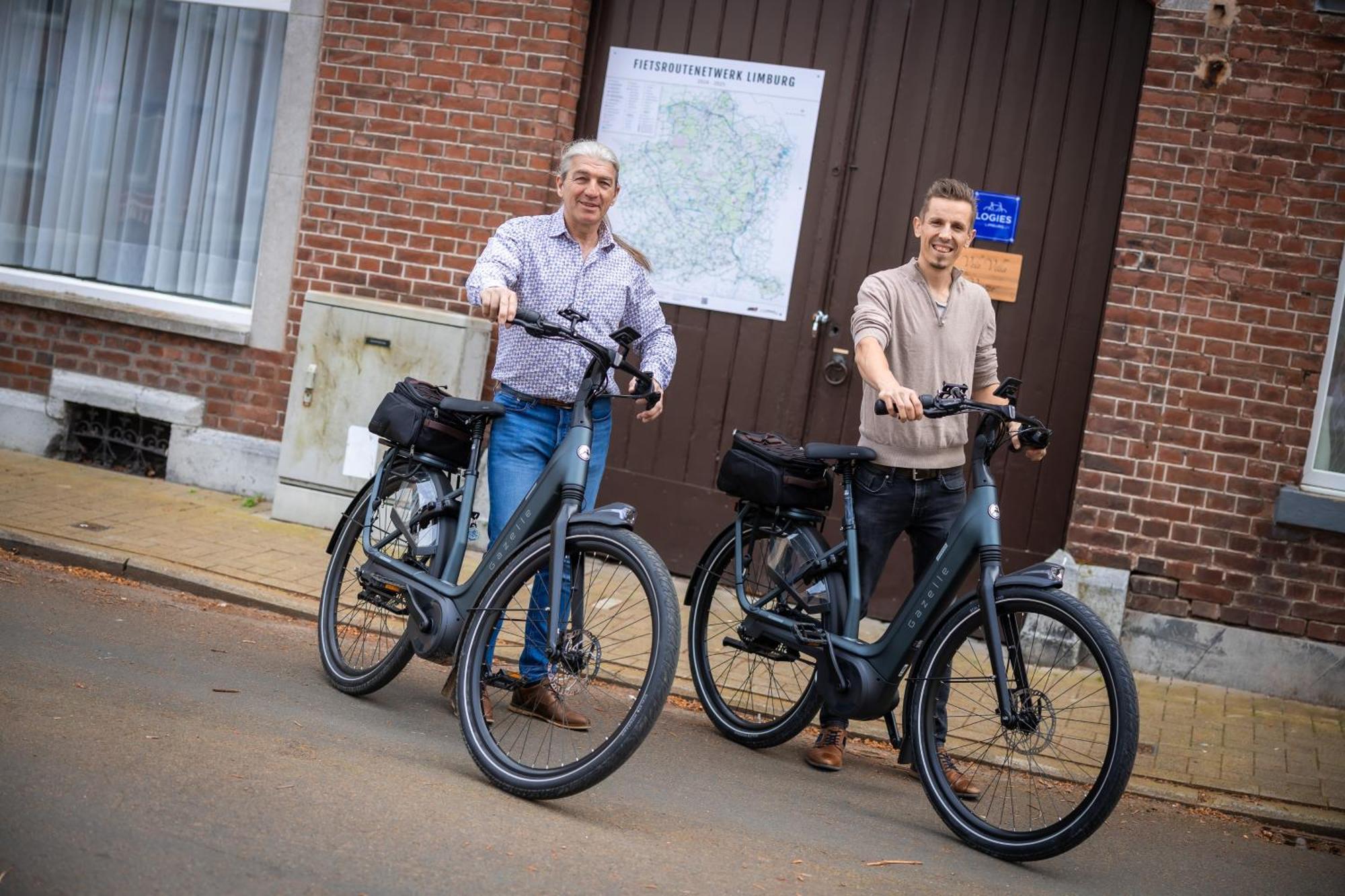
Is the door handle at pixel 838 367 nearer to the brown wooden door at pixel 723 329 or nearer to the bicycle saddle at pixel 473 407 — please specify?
the brown wooden door at pixel 723 329

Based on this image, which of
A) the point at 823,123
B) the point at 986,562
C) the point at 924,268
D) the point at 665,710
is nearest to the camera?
the point at 986,562

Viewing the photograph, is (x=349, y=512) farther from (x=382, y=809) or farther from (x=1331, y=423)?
(x=1331, y=423)

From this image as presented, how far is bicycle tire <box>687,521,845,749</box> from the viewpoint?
16.2 ft

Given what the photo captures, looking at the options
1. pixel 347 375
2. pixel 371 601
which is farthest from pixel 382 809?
pixel 347 375

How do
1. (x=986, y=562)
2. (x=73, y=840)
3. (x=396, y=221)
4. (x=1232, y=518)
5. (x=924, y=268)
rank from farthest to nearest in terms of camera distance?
(x=396, y=221) < (x=1232, y=518) < (x=924, y=268) < (x=986, y=562) < (x=73, y=840)

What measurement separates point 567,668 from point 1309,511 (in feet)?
13.9

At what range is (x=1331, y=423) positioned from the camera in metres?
6.86

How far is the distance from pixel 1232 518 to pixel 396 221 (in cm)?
474

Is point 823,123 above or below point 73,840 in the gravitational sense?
above

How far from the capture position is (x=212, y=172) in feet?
28.0

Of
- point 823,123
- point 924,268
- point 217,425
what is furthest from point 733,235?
→ point 217,425

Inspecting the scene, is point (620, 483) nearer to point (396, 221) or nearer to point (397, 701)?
point (396, 221)

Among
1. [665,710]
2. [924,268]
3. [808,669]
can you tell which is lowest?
[665,710]

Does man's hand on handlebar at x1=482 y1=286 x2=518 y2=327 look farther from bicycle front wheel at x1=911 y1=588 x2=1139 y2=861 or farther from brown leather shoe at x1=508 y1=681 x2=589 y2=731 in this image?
bicycle front wheel at x1=911 y1=588 x2=1139 y2=861
